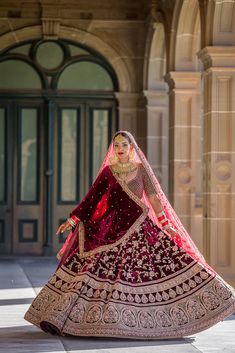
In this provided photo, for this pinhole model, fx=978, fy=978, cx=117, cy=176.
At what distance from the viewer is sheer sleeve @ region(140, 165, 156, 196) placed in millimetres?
7578

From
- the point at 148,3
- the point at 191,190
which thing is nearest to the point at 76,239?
the point at 191,190

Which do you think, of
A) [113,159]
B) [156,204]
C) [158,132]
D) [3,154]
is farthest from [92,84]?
[156,204]

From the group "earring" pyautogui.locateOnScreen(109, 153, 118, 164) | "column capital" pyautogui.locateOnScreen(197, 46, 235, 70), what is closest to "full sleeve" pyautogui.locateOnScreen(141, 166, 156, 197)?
"earring" pyautogui.locateOnScreen(109, 153, 118, 164)

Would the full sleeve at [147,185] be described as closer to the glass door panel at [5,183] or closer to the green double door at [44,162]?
the green double door at [44,162]

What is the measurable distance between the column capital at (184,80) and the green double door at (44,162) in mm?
3364

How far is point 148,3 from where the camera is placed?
51.1 ft

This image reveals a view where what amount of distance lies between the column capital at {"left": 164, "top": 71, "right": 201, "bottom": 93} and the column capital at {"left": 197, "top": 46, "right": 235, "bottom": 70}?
2.53 meters

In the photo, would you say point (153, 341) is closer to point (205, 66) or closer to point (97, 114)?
point (205, 66)

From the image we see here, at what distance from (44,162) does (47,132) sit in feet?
1.66

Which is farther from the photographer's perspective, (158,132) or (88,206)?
(158,132)

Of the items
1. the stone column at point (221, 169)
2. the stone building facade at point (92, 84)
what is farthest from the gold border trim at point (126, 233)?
the stone building facade at point (92, 84)

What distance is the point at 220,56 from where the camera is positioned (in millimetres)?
10664

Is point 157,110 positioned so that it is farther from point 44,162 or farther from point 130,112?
point 44,162

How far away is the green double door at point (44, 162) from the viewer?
53.6 feet
